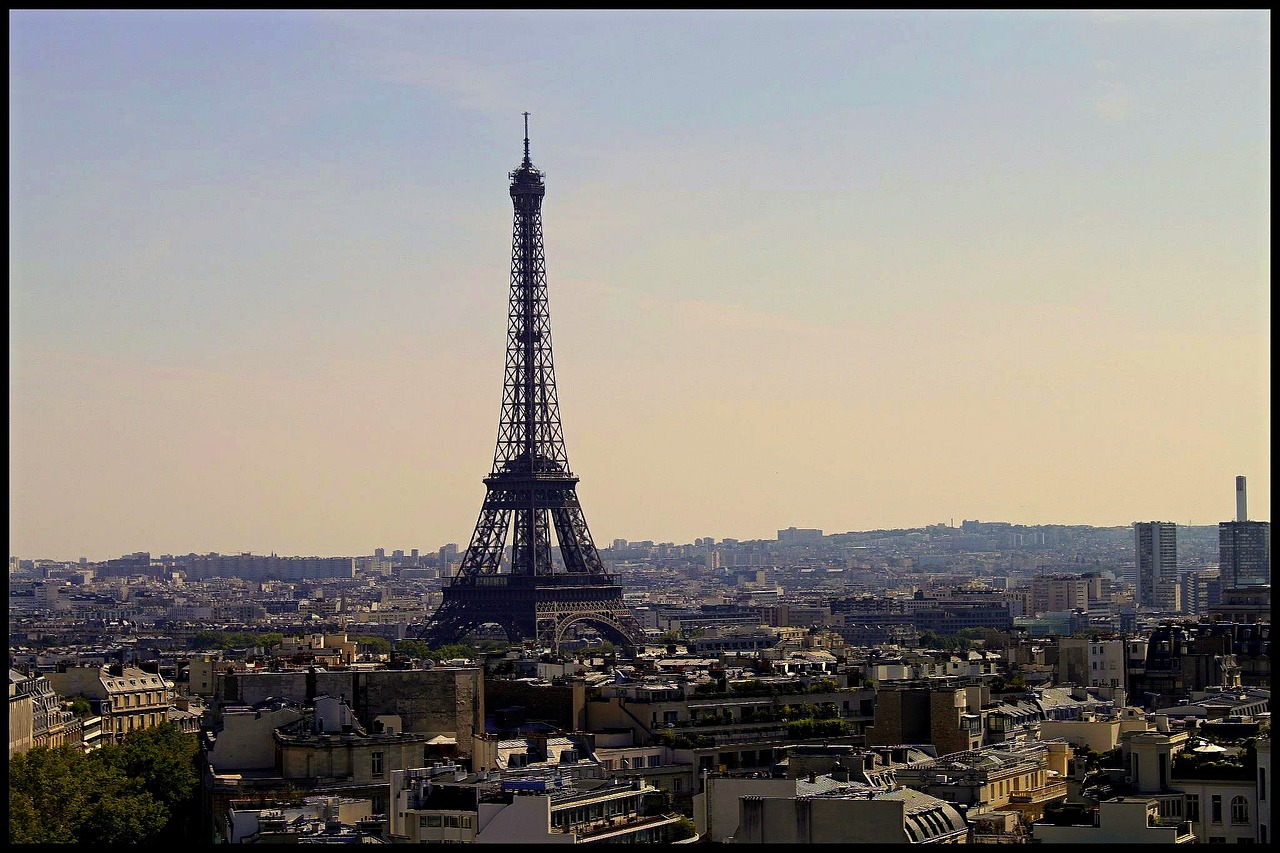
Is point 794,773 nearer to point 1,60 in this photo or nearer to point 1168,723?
point 1168,723

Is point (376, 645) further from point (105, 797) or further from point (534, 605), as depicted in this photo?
point (105, 797)

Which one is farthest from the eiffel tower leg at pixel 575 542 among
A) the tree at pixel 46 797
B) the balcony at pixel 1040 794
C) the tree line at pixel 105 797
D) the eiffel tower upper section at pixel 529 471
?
the balcony at pixel 1040 794

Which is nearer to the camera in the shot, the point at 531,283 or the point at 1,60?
the point at 1,60

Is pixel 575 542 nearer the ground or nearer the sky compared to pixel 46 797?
nearer the sky

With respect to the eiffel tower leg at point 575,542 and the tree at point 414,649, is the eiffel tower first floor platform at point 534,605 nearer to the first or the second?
the eiffel tower leg at point 575,542

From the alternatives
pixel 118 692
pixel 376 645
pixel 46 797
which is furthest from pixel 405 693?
pixel 376 645

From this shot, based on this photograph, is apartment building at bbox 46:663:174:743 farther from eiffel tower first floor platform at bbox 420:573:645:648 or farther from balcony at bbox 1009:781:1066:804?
eiffel tower first floor platform at bbox 420:573:645:648

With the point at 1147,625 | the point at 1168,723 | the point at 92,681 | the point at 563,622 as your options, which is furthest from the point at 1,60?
the point at 1147,625
